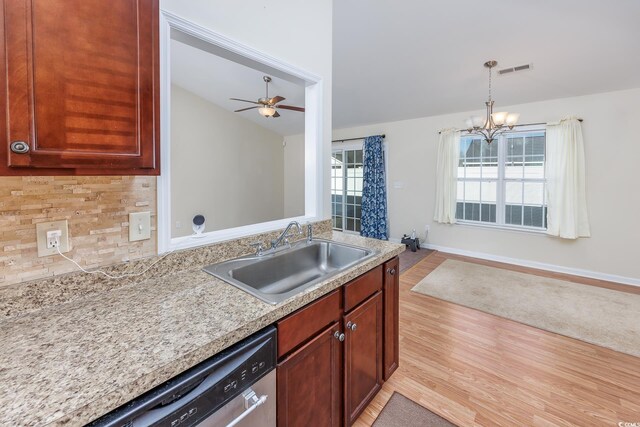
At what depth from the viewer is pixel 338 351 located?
127cm

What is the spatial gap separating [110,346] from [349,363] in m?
1.02

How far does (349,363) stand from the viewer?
1353mm

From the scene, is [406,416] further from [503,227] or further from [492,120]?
[503,227]

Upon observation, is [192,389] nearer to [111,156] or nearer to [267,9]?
[111,156]

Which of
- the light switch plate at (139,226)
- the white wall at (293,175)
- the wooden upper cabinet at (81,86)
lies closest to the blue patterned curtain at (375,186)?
the white wall at (293,175)

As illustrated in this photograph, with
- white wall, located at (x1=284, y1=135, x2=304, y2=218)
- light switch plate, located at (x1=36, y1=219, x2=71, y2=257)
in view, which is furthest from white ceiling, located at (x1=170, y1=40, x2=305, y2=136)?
light switch plate, located at (x1=36, y1=219, x2=71, y2=257)

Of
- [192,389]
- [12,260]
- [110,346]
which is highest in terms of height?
[12,260]

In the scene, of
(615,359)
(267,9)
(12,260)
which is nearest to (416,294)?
(615,359)

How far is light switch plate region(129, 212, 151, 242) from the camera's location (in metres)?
1.14

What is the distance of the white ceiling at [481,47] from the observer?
95.7 inches

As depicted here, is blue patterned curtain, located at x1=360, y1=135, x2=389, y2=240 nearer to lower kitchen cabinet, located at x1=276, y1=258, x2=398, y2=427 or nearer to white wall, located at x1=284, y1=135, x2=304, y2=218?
white wall, located at x1=284, y1=135, x2=304, y2=218

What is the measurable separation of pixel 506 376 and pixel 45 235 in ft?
8.76

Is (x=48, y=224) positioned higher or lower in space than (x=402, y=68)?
lower

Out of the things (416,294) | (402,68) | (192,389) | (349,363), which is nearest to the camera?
(192,389)
